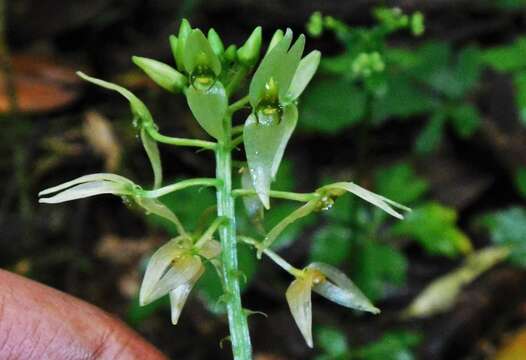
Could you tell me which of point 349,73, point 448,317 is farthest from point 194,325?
point 349,73

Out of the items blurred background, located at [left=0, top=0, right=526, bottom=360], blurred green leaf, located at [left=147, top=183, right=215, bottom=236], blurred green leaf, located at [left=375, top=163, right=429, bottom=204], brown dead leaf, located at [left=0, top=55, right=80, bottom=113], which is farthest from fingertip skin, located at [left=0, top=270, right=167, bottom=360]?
brown dead leaf, located at [left=0, top=55, right=80, bottom=113]

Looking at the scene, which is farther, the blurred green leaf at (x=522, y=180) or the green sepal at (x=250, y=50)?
the blurred green leaf at (x=522, y=180)

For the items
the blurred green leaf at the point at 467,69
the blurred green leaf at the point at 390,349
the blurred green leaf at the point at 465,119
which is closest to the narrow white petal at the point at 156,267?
the blurred green leaf at the point at 390,349

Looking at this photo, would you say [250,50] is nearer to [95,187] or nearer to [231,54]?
[231,54]

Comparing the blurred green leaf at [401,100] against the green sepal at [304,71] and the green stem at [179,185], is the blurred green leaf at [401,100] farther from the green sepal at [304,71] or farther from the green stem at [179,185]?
the green stem at [179,185]

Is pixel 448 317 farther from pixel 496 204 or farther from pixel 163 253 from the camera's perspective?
pixel 163 253

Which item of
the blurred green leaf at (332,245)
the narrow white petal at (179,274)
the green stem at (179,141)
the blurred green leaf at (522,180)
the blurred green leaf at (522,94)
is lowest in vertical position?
the blurred green leaf at (332,245)

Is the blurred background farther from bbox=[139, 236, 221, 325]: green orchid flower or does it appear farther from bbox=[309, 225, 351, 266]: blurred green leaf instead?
bbox=[139, 236, 221, 325]: green orchid flower
